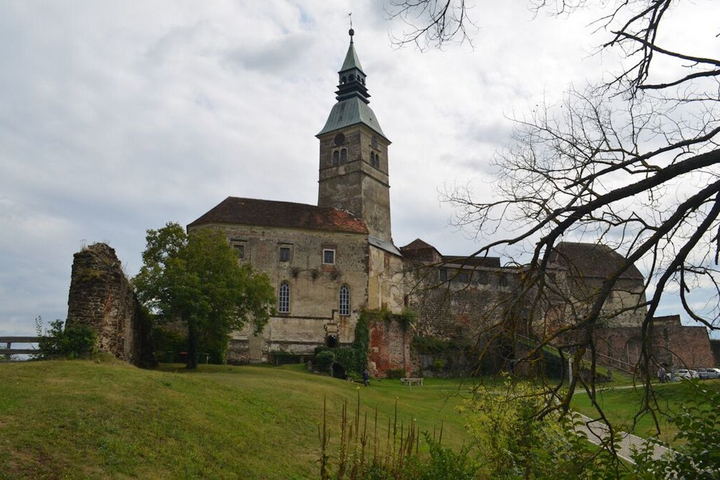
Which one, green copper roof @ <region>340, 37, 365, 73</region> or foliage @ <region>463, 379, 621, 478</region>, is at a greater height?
green copper roof @ <region>340, 37, 365, 73</region>

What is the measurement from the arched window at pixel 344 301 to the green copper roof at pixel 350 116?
692 inches

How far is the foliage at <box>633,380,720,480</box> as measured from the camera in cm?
514

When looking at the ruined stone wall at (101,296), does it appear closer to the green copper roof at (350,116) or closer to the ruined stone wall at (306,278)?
the ruined stone wall at (306,278)

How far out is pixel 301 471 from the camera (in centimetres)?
1184

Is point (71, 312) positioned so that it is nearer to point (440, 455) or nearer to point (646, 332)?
point (440, 455)

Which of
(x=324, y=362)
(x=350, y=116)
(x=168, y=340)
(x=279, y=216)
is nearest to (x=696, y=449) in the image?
(x=168, y=340)

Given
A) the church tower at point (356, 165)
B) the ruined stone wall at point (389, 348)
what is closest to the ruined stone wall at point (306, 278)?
the ruined stone wall at point (389, 348)

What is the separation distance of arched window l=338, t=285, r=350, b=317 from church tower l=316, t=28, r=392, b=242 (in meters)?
8.08

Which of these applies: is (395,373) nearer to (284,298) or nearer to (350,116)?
(284,298)

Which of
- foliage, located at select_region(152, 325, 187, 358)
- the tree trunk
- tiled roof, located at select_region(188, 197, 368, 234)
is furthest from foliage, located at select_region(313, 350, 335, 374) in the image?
tiled roof, located at select_region(188, 197, 368, 234)

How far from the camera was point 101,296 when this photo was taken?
757 inches

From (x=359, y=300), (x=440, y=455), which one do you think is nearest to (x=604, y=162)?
(x=440, y=455)

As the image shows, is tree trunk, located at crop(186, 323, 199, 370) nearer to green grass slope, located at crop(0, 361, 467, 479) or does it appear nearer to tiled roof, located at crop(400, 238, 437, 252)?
green grass slope, located at crop(0, 361, 467, 479)

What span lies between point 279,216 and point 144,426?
31383 millimetres
